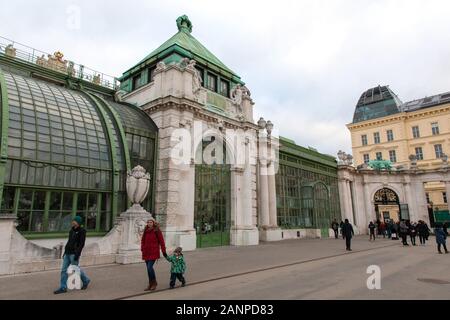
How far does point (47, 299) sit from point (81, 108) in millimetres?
11045

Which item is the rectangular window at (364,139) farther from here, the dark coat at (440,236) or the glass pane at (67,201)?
the glass pane at (67,201)

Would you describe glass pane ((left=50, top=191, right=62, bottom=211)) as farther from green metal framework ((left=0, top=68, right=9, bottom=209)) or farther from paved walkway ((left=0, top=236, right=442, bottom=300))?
paved walkway ((left=0, top=236, right=442, bottom=300))

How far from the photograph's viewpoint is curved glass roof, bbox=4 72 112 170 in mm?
12250

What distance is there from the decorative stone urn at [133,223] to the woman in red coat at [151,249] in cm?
493

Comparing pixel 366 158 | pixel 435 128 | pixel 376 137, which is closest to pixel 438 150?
pixel 435 128

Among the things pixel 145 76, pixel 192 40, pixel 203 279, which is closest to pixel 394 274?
pixel 203 279

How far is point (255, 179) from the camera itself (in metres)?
23.7

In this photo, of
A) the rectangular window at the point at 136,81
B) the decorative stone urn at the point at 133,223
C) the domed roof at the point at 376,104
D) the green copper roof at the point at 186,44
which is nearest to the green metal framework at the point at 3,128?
the decorative stone urn at the point at 133,223

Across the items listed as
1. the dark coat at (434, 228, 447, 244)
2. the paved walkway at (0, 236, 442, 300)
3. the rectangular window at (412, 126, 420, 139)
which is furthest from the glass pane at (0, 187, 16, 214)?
the rectangular window at (412, 126, 420, 139)

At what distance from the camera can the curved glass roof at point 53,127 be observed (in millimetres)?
12250

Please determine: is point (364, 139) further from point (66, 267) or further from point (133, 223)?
point (66, 267)

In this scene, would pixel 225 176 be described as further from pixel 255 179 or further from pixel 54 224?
pixel 54 224

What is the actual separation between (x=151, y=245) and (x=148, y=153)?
10.6m

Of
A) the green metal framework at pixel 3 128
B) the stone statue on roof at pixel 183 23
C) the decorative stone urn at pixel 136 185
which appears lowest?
the decorative stone urn at pixel 136 185
